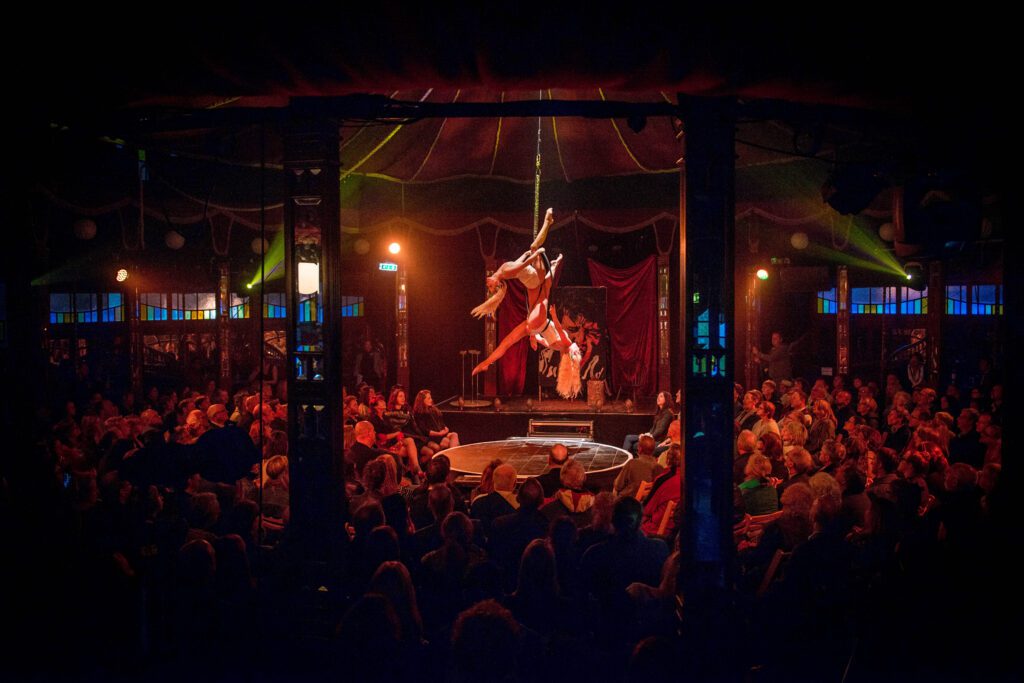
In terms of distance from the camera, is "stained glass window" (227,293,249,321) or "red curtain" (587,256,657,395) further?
"stained glass window" (227,293,249,321)

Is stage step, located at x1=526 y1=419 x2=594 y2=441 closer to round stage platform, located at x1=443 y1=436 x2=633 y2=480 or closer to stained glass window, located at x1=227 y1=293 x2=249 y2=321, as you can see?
round stage platform, located at x1=443 y1=436 x2=633 y2=480

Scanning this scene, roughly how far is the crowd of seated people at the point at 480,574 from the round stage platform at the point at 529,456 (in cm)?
198

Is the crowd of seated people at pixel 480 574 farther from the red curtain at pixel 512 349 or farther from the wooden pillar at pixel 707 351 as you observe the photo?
the red curtain at pixel 512 349

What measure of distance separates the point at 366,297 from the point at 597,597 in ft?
32.4

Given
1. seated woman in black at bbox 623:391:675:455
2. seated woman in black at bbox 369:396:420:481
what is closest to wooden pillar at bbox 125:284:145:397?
seated woman in black at bbox 369:396:420:481

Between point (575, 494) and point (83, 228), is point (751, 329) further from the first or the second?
point (83, 228)

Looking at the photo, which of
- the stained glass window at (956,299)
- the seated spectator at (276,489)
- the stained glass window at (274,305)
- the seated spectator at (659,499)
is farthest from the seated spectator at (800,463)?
the stained glass window at (274,305)

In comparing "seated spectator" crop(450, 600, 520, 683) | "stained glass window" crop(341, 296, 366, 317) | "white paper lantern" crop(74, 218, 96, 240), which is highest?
"white paper lantern" crop(74, 218, 96, 240)

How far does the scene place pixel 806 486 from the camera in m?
4.21

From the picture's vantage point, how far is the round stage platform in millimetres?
6871

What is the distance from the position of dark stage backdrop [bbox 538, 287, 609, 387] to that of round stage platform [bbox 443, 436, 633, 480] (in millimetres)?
3246

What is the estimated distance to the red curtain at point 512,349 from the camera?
12.0 m

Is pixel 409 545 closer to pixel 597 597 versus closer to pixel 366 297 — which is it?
pixel 597 597

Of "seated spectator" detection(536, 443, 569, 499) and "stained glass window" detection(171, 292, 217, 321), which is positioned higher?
"stained glass window" detection(171, 292, 217, 321)
